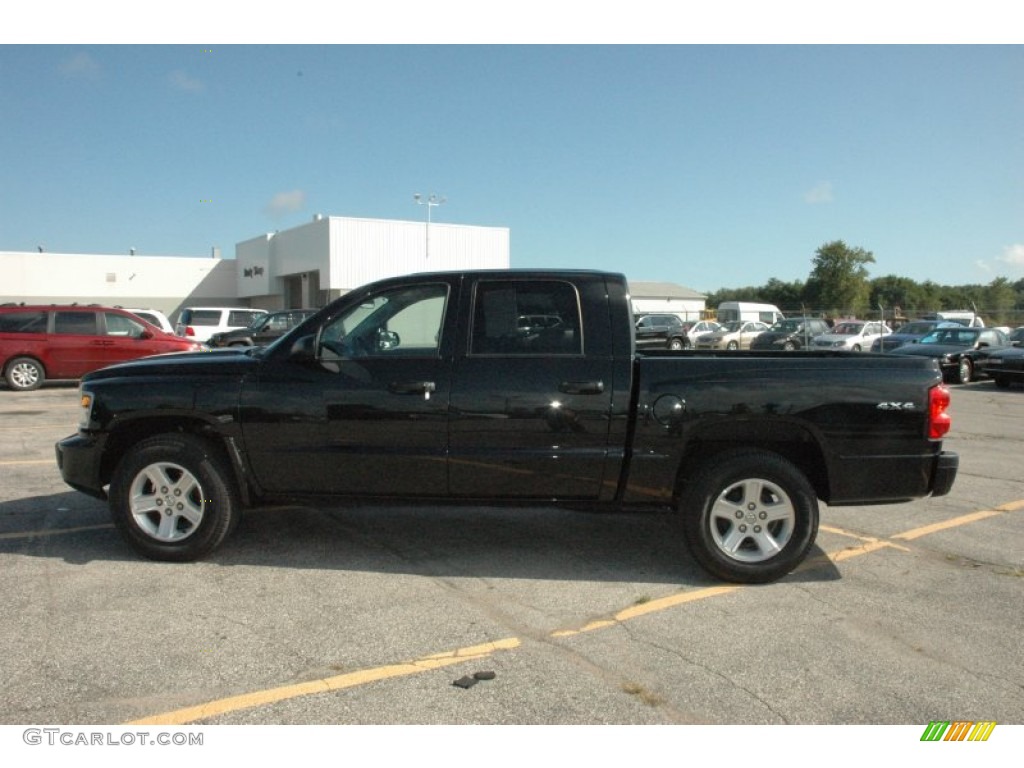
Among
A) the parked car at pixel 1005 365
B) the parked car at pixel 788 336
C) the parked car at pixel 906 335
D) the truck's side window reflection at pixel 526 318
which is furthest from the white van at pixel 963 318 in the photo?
the truck's side window reflection at pixel 526 318

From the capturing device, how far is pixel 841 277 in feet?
315

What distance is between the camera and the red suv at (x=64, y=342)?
605 inches

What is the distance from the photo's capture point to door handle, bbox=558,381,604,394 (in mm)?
4531

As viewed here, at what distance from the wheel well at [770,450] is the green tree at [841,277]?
9679 cm

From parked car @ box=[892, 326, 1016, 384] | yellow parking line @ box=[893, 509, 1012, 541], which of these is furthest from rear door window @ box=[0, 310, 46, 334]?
parked car @ box=[892, 326, 1016, 384]

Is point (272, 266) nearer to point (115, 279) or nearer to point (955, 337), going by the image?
point (115, 279)

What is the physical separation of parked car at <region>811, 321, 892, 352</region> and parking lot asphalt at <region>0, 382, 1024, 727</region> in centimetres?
2926

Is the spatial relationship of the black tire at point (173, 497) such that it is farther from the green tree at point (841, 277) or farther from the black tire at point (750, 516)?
the green tree at point (841, 277)

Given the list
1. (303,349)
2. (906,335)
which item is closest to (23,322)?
(303,349)

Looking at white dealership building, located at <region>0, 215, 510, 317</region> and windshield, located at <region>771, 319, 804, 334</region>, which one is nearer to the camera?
windshield, located at <region>771, 319, 804, 334</region>

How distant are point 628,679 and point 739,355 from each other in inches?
104

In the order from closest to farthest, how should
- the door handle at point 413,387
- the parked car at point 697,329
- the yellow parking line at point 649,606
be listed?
the yellow parking line at point 649,606
the door handle at point 413,387
the parked car at point 697,329

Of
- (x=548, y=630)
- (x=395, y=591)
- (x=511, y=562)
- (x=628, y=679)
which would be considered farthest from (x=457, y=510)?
(x=628, y=679)

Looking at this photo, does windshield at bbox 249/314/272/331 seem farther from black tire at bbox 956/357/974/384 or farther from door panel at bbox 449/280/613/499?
black tire at bbox 956/357/974/384
